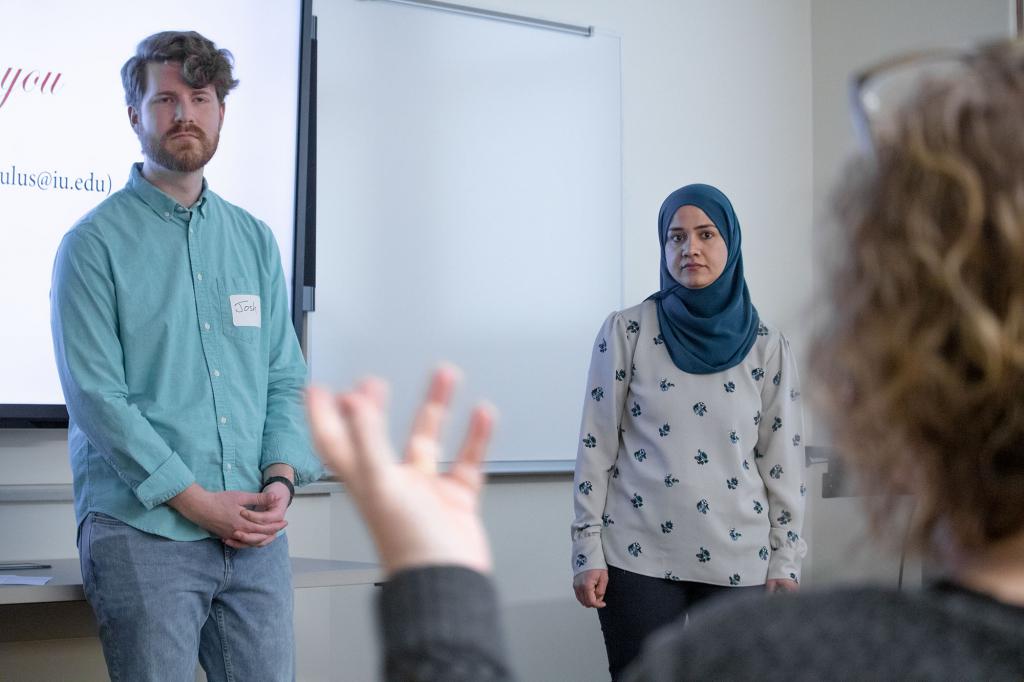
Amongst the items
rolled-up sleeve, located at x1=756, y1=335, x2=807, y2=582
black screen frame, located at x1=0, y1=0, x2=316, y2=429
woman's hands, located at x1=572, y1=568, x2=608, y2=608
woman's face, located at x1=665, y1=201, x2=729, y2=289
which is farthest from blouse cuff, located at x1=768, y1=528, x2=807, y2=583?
black screen frame, located at x1=0, y1=0, x2=316, y2=429

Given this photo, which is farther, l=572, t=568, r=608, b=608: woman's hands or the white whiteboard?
the white whiteboard

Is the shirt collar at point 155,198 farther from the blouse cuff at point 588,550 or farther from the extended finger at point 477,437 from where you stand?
the extended finger at point 477,437

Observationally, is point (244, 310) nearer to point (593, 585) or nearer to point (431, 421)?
point (593, 585)

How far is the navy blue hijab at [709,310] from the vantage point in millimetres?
2525

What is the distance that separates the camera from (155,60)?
2287mm

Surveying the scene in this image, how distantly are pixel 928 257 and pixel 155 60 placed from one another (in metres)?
2.08

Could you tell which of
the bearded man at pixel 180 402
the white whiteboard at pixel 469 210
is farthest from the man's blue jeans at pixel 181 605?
the white whiteboard at pixel 469 210

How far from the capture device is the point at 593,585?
2.43 m

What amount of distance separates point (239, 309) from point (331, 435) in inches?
66.8

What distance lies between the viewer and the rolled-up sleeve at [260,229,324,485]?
2.18 m

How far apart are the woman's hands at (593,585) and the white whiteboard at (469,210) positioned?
45.3 inches

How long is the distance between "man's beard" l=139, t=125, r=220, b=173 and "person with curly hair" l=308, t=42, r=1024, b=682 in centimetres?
177

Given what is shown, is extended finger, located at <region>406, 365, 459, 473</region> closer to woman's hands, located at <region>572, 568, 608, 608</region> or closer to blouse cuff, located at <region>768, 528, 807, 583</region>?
woman's hands, located at <region>572, 568, 608, 608</region>

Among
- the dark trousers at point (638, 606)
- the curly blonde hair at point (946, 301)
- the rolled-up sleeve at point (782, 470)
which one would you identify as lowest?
the dark trousers at point (638, 606)
